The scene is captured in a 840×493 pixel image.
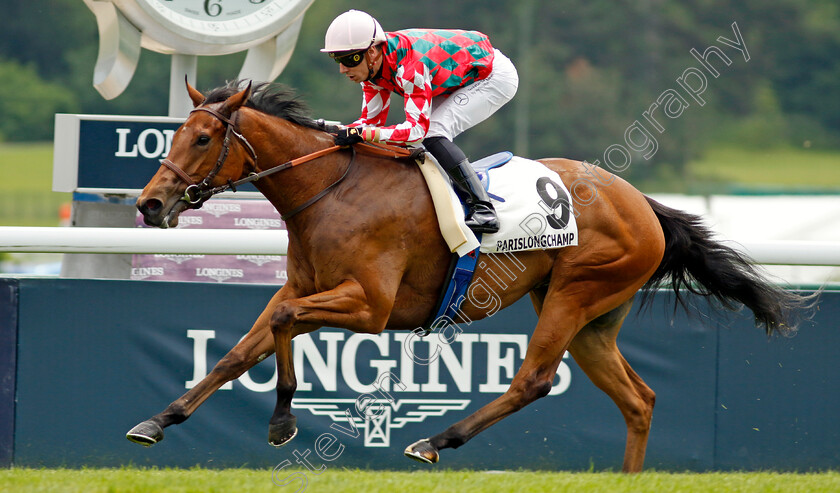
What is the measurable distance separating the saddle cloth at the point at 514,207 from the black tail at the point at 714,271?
2.31ft

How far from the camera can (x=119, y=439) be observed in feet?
18.2

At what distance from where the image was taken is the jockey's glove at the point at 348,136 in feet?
14.7

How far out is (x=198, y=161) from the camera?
13.7 ft

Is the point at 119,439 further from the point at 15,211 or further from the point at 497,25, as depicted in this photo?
the point at 497,25

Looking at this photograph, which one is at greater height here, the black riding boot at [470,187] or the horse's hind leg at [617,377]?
the black riding boot at [470,187]

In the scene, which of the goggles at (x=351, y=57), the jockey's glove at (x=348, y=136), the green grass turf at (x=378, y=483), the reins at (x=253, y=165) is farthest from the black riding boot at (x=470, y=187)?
the green grass turf at (x=378, y=483)

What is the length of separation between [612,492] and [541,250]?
1.22 m

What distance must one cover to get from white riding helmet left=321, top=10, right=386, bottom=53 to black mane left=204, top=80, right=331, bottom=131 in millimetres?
374

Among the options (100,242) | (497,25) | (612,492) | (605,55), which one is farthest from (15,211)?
(612,492)

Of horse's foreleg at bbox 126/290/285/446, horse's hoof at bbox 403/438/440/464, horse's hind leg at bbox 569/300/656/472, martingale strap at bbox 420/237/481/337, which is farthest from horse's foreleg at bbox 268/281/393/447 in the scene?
horse's hind leg at bbox 569/300/656/472

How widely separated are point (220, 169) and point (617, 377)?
2.27 m

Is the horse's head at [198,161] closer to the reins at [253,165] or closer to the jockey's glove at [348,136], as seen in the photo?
the reins at [253,165]

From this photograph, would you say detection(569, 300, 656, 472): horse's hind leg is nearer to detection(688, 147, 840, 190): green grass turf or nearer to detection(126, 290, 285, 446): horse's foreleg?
detection(126, 290, 285, 446): horse's foreleg

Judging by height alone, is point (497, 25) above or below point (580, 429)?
above
